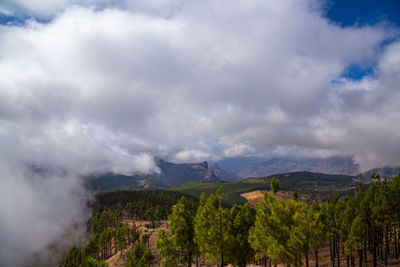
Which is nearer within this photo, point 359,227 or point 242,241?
point 242,241

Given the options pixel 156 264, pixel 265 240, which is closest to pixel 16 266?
pixel 156 264

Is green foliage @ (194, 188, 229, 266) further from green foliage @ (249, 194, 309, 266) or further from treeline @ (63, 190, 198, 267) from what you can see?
treeline @ (63, 190, 198, 267)

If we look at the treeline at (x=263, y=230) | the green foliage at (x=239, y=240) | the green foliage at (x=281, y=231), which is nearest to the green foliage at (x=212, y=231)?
the treeline at (x=263, y=230)

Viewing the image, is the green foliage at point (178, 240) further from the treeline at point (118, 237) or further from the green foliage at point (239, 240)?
the treeline at point (118, 237)

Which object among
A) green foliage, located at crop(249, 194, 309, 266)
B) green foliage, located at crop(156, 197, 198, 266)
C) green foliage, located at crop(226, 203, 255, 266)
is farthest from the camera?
green foliage, located at crop(156, 197, 198, 266)

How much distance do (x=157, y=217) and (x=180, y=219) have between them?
12589 centimetres

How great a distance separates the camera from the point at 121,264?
91.4m

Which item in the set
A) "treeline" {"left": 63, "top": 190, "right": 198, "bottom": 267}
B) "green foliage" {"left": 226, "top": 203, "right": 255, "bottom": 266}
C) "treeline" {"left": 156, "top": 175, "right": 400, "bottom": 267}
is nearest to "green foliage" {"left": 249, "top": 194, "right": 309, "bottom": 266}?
"treeline" {"left": 156, "top": 175, "right": 400, "bottom": 267}

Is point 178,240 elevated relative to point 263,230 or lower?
lower

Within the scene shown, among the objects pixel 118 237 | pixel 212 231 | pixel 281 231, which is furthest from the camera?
pixel 118 237

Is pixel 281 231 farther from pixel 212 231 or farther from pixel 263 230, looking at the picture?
pixel 212 231

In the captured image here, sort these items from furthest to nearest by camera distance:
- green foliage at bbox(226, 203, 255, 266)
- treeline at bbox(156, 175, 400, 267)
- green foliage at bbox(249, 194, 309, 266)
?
green foliage at bbox(226, 203, 255, 266)
treeline at bbox(156, 175, 400, 267)
green foliage at bbox(249, 194, 309, 266)

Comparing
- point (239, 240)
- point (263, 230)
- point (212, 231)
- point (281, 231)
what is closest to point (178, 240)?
point (212, 231)

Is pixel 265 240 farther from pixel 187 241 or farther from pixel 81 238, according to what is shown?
pixel 81 238
